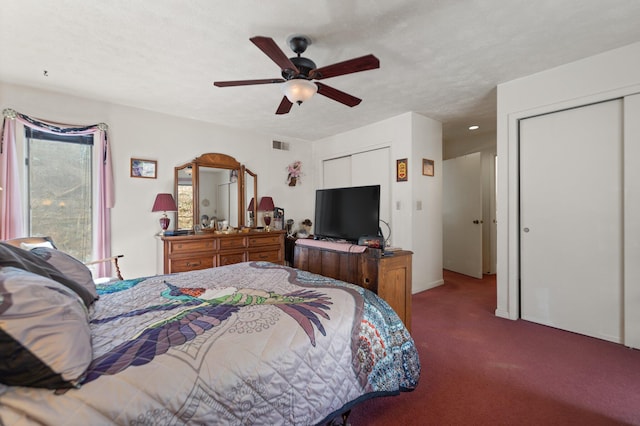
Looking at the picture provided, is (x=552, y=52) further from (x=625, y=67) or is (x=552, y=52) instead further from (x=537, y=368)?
(x=537, y=368)

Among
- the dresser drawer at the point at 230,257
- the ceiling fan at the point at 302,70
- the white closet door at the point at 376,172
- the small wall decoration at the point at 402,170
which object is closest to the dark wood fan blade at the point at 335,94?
the ceiling fan at the point at 302,70

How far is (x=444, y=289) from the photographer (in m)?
4.15

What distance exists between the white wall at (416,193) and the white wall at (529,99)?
1.07 m

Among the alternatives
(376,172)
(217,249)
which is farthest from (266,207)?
(376,172)

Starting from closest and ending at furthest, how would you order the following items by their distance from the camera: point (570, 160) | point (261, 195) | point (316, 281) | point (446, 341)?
point (316, 281) < point (446, 341) < point (570, 160) < point (261, 195)

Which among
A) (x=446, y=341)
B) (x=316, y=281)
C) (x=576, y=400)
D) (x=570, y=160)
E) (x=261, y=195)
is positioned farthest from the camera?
(x=261, y=195)

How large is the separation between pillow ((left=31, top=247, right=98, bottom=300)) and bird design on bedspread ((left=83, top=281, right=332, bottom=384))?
416 millimetres

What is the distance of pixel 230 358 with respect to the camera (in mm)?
1016

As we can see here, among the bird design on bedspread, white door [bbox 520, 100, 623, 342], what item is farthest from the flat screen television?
white door [bbox 520, 100, 623, 342]

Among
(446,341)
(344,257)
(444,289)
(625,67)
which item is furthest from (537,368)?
(625,67)

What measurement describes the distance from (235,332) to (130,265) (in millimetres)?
3172

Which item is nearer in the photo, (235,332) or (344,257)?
(235,332)

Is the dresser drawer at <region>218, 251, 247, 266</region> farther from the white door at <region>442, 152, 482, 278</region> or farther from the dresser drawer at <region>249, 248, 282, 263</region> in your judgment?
the white door at <region>442, 152, 482, 278</region>

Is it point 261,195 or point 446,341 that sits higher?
point 261,195
